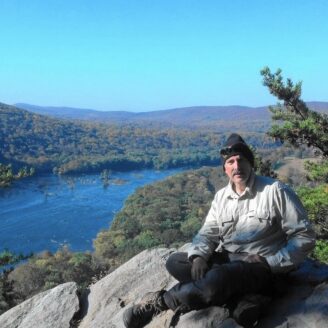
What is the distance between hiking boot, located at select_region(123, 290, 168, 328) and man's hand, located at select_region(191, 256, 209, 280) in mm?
435

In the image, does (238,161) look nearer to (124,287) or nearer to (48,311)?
(124,287)

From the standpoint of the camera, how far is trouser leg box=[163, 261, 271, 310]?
302 cm

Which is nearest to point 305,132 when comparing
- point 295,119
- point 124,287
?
point 295,119

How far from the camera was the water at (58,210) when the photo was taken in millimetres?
52875

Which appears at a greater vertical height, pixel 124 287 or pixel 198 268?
pixel 198 268

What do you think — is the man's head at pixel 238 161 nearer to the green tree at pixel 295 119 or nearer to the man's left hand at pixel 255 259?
the man's left hand at pixel 255 259

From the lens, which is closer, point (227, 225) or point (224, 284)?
point (224, 284)

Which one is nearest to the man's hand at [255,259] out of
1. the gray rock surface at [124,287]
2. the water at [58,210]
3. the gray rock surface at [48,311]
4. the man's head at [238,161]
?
the man's head at [238,161]

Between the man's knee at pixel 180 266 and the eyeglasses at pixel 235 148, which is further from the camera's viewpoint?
the man's knee at pixel 180 266

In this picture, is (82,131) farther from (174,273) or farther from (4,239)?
(174,273)

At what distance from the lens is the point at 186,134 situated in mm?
152750

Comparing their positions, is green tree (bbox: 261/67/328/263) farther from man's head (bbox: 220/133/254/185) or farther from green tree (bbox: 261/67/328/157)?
man's head (bbox: 220/133/254/185)

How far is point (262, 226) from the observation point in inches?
125

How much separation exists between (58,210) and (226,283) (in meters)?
65.0
